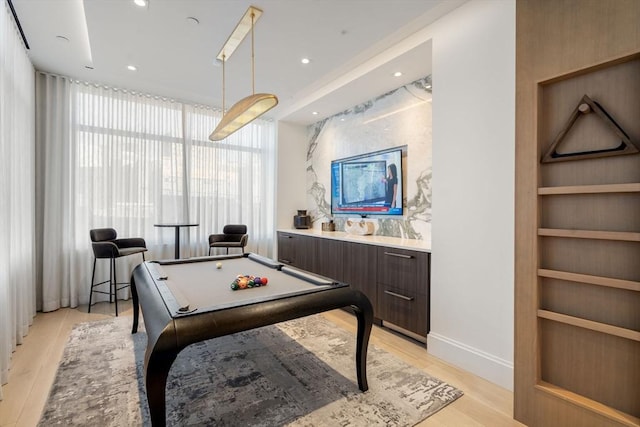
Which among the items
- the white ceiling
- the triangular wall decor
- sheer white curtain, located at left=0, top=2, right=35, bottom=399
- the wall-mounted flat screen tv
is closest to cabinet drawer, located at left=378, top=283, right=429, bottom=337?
Result: the wall-mounted flat screen tv

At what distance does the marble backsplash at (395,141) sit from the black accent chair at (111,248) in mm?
2824

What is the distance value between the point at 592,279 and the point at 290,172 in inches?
177

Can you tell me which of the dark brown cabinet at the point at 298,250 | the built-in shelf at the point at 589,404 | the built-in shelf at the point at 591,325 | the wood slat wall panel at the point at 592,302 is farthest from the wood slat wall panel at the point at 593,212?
the dark brown cabinet at the point at 298,250

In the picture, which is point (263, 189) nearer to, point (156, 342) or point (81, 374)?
point (81, 374)

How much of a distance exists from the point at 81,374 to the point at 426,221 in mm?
3463

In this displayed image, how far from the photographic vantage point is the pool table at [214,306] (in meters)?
1.39

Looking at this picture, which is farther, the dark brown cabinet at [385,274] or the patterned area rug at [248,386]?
the dark brown cabinet at [385,274]

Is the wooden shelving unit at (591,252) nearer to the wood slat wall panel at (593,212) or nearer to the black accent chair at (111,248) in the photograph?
the wood slat wall panel at (593,212)

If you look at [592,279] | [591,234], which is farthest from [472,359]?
[591,234]

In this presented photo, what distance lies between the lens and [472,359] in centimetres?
237

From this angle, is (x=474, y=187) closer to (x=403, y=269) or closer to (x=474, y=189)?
(x=474, y=189)

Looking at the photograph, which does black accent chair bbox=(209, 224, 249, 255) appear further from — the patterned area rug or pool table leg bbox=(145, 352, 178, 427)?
pool table leg bbox=(145, 352, 178, 427)

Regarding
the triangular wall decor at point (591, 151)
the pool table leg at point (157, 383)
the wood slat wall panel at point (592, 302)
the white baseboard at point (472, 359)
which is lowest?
the white baseboard at point (472, 359)

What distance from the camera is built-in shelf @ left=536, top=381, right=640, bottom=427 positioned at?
143 cm
